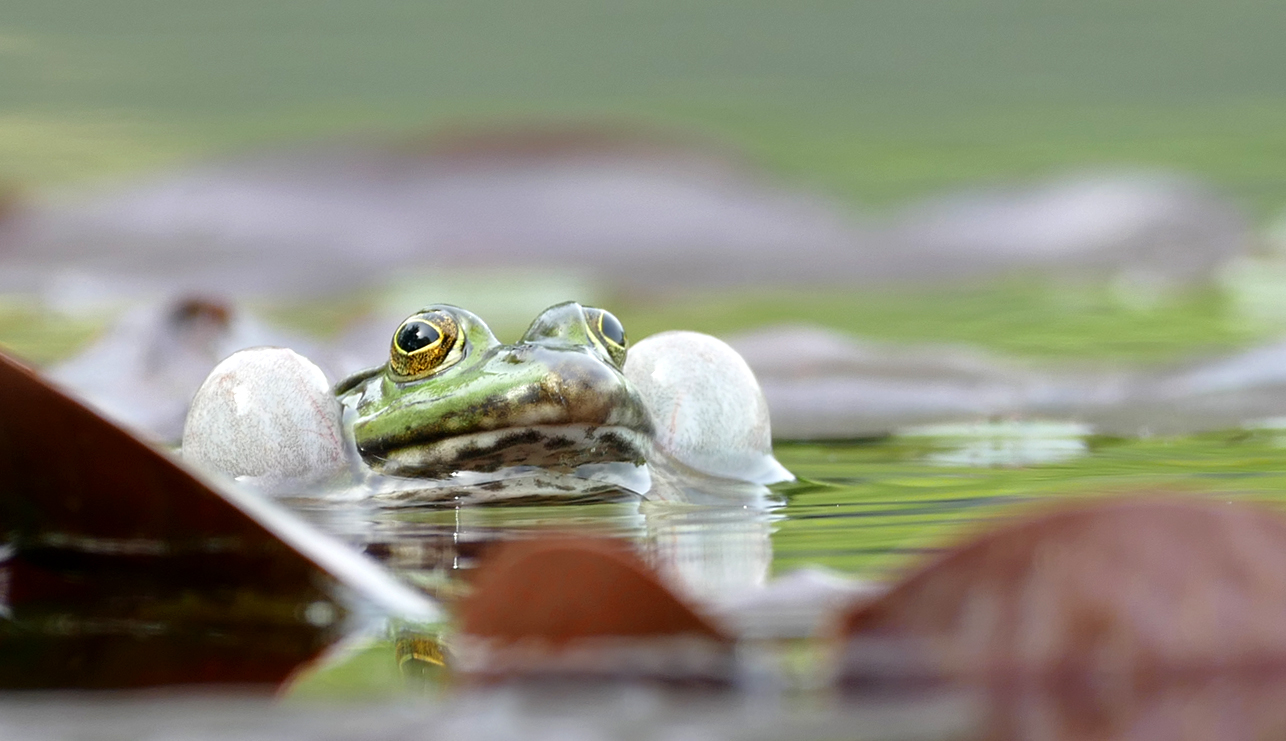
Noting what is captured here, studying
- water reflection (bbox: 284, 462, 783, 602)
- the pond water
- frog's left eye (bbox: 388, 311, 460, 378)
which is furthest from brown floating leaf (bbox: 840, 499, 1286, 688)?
frog's left eye (bbox: 388, 311, 460, 378)

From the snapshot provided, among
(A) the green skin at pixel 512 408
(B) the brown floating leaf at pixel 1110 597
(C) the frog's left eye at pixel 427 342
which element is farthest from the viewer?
(C) the frog's left eye at pixel 427 342

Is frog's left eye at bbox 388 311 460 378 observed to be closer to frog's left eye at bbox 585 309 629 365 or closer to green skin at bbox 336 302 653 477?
green skin at bbox 336 302 653 477

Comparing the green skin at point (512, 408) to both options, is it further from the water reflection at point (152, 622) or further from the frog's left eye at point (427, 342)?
the water reflection at point (152, 622)

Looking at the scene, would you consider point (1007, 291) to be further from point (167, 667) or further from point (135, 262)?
point (167, 667)

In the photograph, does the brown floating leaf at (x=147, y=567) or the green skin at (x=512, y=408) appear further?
the green skin at (x=512, y=408)

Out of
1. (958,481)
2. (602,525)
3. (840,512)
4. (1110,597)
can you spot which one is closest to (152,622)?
(1110,597)

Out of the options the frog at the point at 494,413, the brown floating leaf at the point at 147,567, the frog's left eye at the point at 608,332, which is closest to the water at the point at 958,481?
the frog at the point at 494,413

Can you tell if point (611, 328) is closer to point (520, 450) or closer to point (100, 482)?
point (520, 450)

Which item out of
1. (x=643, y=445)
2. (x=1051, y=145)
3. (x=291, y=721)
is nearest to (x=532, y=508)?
(x=643, y=445)
